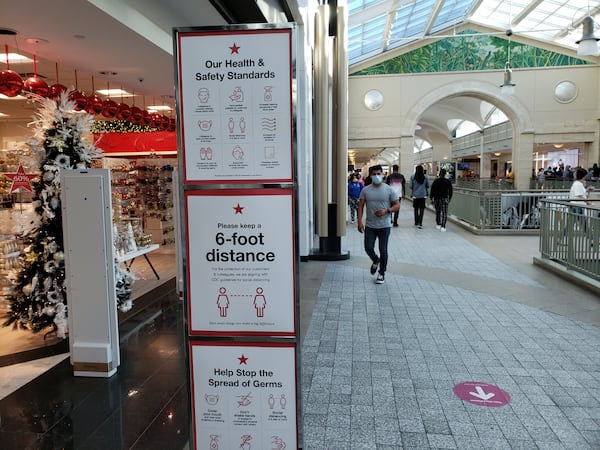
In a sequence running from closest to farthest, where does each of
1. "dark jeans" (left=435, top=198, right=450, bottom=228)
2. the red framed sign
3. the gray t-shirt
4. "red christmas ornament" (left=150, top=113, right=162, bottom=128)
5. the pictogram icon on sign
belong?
the red framed sign
the pictogram icon on sign
the gray t-shirt
"red christmas ornament" (left=150, top=113, right=162, bottom=128)
"dark jeans" (left=435, top=198, right=450, bottom=228)

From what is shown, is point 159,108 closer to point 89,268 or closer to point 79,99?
point 79,99

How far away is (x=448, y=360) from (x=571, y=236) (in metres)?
4.02

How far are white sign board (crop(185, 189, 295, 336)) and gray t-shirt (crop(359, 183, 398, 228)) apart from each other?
4.59 m

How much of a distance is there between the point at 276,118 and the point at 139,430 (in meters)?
2.15

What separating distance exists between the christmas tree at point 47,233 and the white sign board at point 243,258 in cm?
277

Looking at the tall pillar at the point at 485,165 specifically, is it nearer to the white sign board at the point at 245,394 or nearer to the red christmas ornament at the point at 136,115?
the red christmas ornament at the point at 136,115

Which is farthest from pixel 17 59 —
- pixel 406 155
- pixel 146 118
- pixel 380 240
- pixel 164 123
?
pixel 406 155

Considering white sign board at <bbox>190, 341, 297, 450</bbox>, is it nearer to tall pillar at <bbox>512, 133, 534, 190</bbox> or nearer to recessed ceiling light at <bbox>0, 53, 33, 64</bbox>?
recessed ceiling light at <bbox>0, 53, 33, 64</bbox>

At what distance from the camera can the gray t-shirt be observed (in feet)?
21.0

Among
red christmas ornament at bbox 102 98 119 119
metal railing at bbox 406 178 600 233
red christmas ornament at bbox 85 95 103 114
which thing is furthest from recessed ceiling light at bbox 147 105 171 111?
metal railing at bbox 406 178 600 233

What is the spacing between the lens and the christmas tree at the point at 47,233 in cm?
419

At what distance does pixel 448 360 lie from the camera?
3926mm

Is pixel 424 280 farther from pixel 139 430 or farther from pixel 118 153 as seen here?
pixel 118 153

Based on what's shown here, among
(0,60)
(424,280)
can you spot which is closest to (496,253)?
(424,280)
